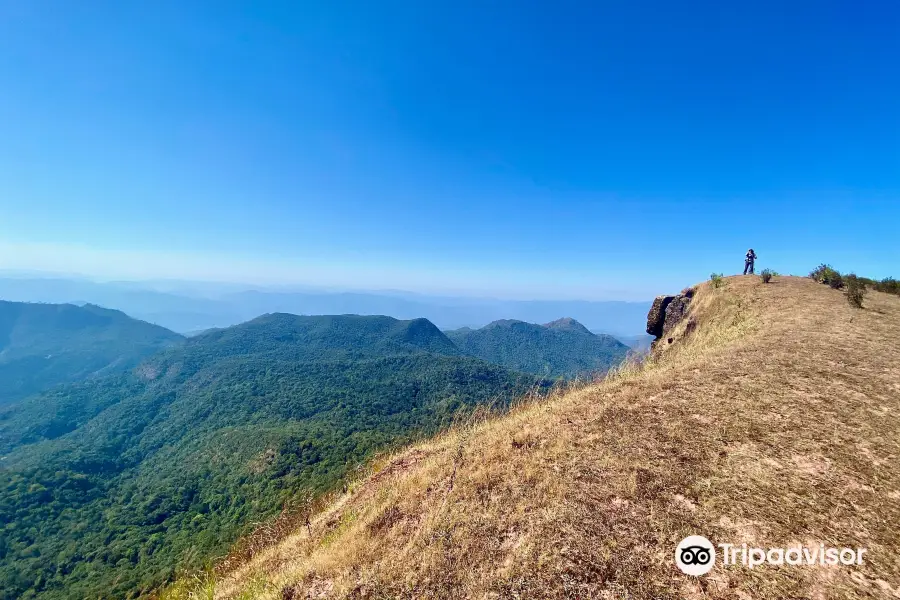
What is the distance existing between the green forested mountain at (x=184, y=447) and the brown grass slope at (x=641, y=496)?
3247mm

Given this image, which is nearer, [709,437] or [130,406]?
[709,437]

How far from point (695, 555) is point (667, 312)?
21730 millimetres

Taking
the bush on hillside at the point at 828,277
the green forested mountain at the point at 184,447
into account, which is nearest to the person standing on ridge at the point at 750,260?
the bush on hillside at the point at 828,277

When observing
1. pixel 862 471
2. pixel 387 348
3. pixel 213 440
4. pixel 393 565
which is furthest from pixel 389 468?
pixel 387 348

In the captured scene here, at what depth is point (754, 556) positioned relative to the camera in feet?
13.2

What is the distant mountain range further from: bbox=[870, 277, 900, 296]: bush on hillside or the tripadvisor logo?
bbox=[870, 277, 900, 296]: bush on hillside

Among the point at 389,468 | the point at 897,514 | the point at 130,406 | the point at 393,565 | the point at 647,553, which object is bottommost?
the point at 130,406

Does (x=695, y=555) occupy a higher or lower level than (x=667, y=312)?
lower

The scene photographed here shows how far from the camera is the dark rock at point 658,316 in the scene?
23.0m

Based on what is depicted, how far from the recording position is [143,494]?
80.9 meters

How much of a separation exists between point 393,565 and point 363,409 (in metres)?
109

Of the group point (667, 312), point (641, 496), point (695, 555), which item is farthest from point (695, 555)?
point (667, 312)

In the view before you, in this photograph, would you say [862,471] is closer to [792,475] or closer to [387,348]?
[792,475]

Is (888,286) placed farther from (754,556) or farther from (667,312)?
(754,556)
